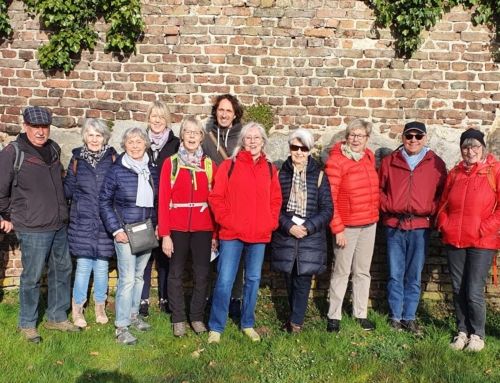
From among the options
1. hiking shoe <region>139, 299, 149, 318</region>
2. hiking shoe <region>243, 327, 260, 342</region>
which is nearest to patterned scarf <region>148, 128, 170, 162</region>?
hiking shoe <region>139, 299, 149, 318</region>

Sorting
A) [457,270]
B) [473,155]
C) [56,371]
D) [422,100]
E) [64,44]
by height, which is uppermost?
[64,44]

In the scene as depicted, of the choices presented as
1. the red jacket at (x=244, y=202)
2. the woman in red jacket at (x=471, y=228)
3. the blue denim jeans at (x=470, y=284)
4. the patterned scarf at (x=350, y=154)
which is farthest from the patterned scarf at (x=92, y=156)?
the blue denim jeans at (x=470, y=284)

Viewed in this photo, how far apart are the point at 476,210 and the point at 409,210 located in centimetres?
61

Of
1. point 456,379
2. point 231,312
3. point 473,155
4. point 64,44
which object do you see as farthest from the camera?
point 64,44

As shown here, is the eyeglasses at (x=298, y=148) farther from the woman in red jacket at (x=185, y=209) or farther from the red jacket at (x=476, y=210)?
the red jacket at (x=476, y=210)

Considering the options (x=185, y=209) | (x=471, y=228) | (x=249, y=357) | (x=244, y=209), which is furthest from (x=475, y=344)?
(x=185, y=209)

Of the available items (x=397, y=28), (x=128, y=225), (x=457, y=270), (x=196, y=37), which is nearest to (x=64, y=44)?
(x=196, y=37)

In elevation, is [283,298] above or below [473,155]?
below

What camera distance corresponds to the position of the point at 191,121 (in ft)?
15.0

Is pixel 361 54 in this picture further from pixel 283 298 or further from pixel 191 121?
pixel 283 298

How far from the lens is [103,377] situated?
397 cm

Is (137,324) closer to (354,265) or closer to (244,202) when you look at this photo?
(244,202)

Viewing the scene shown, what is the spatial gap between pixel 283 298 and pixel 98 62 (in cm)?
353

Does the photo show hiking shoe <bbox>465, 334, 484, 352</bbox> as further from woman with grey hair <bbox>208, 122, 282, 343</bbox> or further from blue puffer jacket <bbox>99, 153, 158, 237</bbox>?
blue puffer jacket <bbox>99, 153, 158, 237</bbox>
